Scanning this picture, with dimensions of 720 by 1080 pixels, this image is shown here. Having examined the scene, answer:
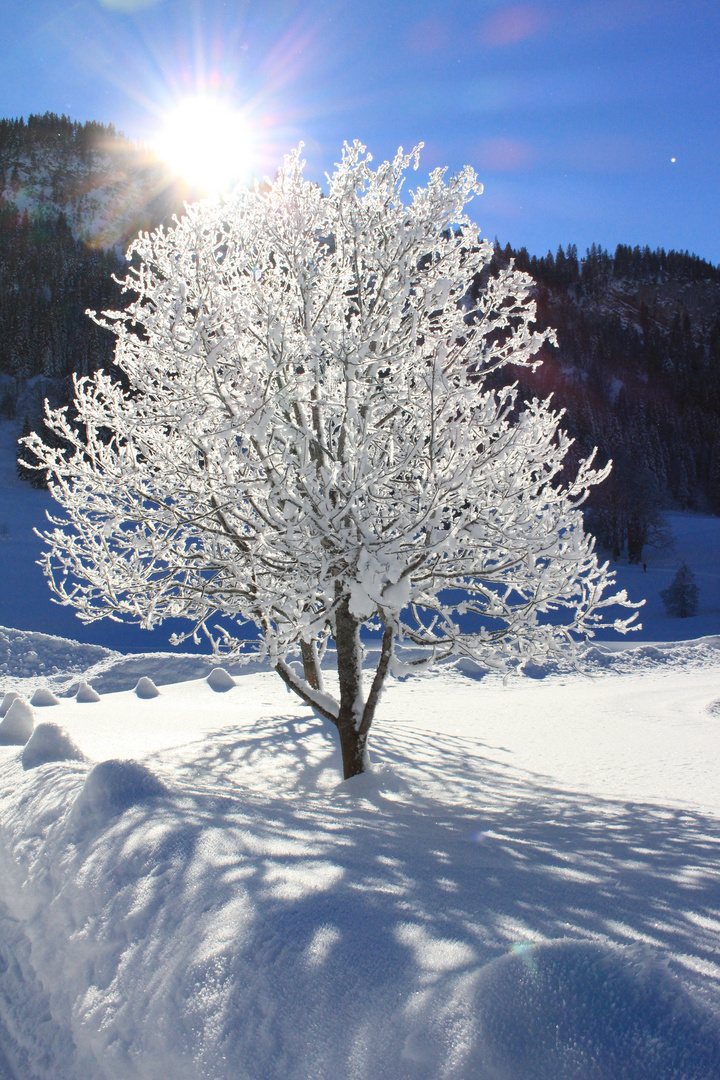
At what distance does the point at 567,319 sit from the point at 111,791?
461 ft

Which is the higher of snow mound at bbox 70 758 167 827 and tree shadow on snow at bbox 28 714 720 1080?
snow mound at bbox 70 758 167 827

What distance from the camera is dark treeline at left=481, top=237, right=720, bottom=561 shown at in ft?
165

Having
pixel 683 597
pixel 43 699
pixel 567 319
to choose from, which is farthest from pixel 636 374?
pixel 43 699

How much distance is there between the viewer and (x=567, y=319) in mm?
125375

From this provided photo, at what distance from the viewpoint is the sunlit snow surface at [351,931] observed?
1.54 m

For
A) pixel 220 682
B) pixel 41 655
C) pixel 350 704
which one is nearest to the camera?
pixel 350 704

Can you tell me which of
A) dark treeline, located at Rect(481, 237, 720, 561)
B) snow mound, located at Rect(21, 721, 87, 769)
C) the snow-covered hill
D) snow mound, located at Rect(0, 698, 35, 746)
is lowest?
snow mound, located at Rect(0, 698, 35, 746)

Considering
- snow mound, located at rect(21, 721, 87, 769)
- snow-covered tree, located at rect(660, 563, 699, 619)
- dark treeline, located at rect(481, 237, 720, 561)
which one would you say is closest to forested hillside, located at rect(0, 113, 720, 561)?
dark treeline, located at rect(481, 237, 720, 561)

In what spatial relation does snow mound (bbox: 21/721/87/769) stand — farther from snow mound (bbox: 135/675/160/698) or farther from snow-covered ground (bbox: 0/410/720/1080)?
snow mound (bbox: 135/675/160/698)

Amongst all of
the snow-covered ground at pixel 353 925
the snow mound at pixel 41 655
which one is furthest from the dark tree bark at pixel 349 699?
the snow mound at pixel 41 655

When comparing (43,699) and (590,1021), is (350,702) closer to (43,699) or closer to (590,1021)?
(590,1021)

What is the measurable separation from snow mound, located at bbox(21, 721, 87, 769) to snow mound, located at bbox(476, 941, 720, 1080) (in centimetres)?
498

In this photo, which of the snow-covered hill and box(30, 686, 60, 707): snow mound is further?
the snow-covered hill

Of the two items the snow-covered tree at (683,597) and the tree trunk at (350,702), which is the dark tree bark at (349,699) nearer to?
the tree trunk at (350,702)
